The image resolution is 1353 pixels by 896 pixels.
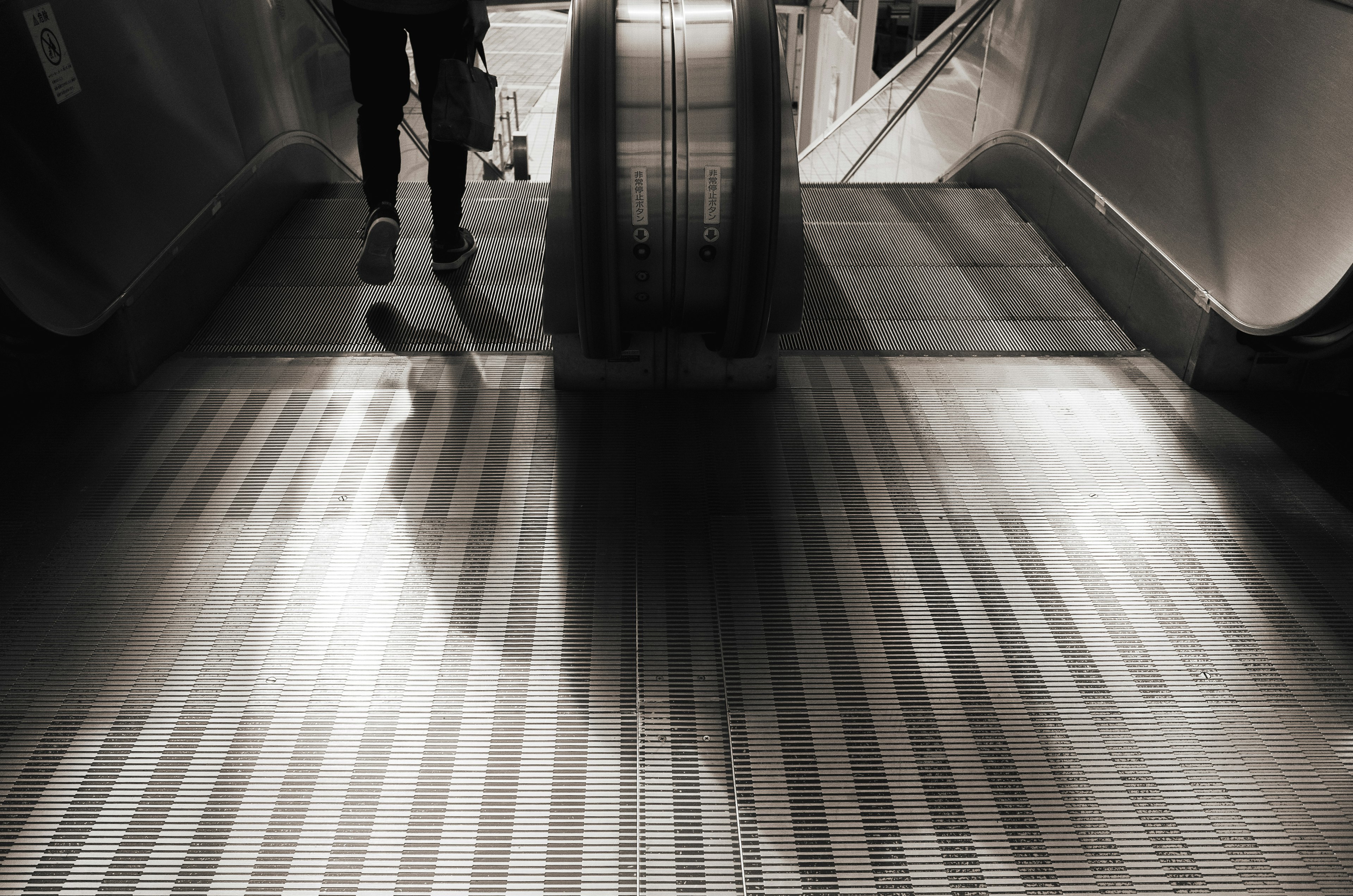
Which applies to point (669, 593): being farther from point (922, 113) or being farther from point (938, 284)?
point (922, 113)

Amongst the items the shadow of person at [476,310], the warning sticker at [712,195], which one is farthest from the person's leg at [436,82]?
the warning sticker at [712,195]

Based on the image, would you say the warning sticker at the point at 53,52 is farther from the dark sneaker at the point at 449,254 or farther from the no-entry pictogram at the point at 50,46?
the dark sneaker at the point at 449,254

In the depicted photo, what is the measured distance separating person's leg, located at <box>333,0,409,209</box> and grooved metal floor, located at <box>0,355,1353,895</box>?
1.15 metres

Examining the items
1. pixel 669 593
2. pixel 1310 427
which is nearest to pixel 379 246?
pixel 669 593

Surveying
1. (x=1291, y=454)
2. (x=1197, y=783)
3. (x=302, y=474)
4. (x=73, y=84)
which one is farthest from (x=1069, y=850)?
(x=73, y=84)

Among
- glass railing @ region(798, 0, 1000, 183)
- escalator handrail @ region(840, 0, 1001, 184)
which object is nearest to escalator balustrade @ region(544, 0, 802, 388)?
escalator handrail @ region(840, 0, 1001, 184)

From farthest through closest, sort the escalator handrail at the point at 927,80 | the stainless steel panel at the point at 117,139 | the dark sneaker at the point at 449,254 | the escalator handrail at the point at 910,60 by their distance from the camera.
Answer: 1. the escalator handrail at the point at 910,60
2. the escalator handrail at the point at 927,80
3. the dark sneaker at the point at 449,254
4. the stainless steel panel at the point at 117,139

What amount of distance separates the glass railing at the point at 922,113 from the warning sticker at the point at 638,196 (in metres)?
4.65

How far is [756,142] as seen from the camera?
10.5 ft

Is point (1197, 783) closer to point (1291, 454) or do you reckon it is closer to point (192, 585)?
point (1291, 454)

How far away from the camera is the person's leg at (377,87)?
4125 mm

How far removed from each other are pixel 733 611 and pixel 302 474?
5.54ft

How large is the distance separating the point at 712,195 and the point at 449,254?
6.78 ft

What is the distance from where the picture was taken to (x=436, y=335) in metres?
4.36
